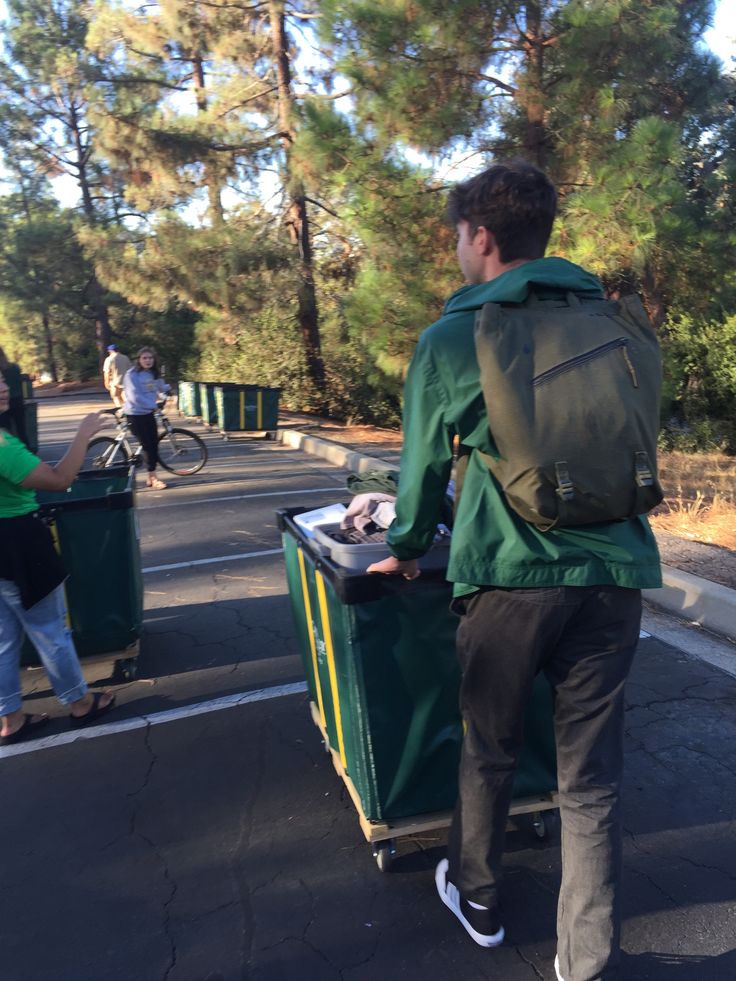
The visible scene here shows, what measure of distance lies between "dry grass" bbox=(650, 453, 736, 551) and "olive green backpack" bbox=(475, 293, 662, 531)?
4821 mm

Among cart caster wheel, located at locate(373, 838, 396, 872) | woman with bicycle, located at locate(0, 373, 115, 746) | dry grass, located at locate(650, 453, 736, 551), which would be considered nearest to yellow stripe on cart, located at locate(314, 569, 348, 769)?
cart caster wheel, located at locate(373, 838, 396, 872)

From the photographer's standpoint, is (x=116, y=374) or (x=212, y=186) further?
(x=212, y=186)

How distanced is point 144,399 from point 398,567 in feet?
25.4

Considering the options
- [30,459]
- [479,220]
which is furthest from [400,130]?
[479,220]

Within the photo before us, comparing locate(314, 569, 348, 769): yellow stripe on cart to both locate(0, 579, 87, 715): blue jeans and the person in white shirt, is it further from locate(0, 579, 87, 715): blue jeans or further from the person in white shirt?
the person in white shirt

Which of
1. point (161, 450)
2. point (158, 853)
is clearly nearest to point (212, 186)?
point (161, 450)

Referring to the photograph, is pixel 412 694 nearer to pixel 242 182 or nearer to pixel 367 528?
pixel 367 528

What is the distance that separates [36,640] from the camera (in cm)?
345

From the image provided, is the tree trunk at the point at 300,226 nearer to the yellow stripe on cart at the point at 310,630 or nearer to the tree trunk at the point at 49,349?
the yellow stripe on cart at the point at 310,630

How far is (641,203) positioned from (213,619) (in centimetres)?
603

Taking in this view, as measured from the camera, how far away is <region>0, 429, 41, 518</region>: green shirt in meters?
3.17

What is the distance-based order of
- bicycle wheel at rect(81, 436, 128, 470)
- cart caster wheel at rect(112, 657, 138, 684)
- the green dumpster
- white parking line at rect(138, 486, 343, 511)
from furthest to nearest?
bicycle wheel at rect(81, 436, 128, 470)
white parking line at rect(138, 486, 343, 511)
cart caster wheel at rect(112, 657, 138, 684)
the green dumpster

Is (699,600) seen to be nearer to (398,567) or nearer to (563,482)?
(398,567)

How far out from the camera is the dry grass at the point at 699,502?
642 centimetres
